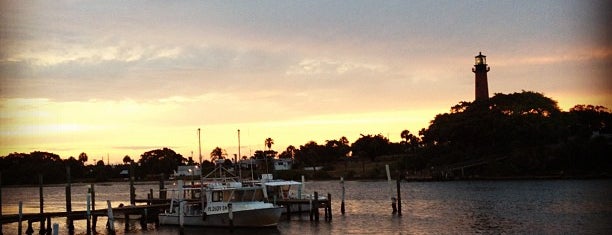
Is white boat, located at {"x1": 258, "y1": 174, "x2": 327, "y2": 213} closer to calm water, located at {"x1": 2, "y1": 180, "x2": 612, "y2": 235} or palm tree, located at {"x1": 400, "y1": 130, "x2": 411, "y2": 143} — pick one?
calm water, located at {"x1": 2, "y1": 180, "x2": 612, "y2": 235}

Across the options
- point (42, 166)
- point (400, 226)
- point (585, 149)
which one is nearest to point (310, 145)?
point (42, 166)

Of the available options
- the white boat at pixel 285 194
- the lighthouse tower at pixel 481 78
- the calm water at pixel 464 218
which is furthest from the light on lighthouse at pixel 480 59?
the white boat at pixel 285 194

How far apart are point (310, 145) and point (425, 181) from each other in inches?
3242

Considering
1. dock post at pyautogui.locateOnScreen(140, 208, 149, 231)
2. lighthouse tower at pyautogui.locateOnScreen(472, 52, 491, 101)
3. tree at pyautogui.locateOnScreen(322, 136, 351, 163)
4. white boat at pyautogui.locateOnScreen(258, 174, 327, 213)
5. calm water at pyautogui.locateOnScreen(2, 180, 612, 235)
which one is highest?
lighthouse tower at pyautogui.locateOnScreen(472, 52, 491, 101)

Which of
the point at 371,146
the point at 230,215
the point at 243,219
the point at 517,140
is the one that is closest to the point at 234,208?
the point at 243,219

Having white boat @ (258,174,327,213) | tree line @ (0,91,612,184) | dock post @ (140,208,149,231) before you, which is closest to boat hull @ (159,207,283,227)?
dock post @ (140,208,149,231)

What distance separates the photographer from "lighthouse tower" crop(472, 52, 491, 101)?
12138 centimetres

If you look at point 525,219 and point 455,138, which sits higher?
point 455,138

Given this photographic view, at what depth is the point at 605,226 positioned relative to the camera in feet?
137

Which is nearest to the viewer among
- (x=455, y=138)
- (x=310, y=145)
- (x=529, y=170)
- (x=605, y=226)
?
(x=605, y=226)

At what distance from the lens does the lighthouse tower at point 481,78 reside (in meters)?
121

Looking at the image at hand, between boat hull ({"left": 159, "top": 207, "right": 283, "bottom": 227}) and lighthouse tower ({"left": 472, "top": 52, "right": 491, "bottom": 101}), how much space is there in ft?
279

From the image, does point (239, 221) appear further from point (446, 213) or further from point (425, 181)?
point (425, 181)

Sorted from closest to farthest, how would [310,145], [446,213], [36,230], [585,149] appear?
[36,230], [446,213], [585,149], [310,145]
